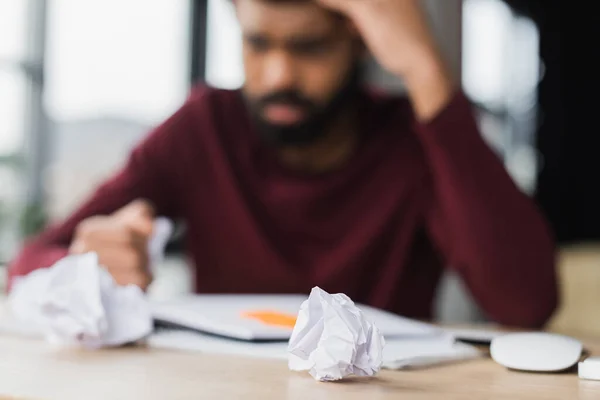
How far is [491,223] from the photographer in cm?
Answer: 96

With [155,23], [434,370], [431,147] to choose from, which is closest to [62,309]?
[434,370]

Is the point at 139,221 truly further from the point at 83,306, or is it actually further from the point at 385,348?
the point at 385,348

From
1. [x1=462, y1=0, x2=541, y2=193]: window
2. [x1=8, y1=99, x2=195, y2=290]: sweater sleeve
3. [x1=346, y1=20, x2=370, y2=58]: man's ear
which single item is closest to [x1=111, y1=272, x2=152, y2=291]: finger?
[x1=8, y1=99, x2=195, y2=290]: sweater sleeve

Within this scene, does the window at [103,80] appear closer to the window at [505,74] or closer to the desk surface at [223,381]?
the window at [505,74]

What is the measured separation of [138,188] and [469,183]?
0.52m

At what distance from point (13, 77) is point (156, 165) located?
5.01 feet

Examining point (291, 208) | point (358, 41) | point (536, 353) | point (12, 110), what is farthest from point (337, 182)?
point (12, 110)

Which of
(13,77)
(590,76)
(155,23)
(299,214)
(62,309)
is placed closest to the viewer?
(62,309)

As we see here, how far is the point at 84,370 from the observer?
50cm

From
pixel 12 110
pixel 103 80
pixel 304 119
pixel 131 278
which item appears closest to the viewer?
pixel 131 278

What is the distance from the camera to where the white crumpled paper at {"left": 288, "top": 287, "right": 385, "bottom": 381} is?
0.45m

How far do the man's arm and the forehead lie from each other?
4cm

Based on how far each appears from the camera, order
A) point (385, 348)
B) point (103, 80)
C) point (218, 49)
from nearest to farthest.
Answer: point (385, 348) → point (103, 80) → point (218, 49)

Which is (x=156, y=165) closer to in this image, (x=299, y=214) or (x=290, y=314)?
(x=299, y=214)
